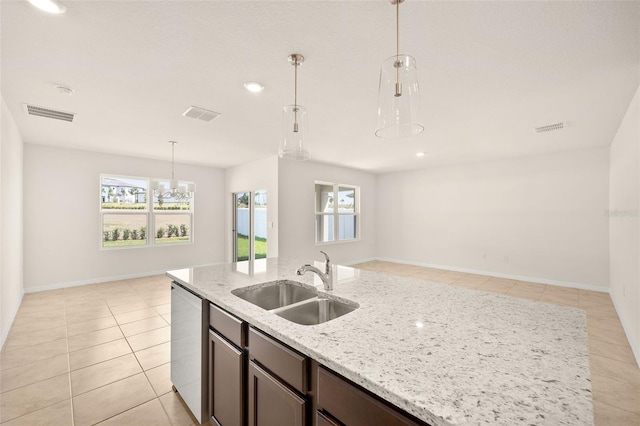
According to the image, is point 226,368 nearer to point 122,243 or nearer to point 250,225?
point 250,225

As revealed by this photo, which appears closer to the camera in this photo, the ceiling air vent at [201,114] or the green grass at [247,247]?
the ceiling air vent at [201,114]

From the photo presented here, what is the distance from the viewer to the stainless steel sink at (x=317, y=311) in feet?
5.24

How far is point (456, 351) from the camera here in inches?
38.7

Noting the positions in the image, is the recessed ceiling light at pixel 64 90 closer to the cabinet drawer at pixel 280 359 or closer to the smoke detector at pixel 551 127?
the cabinet drawer at pixel 280 359

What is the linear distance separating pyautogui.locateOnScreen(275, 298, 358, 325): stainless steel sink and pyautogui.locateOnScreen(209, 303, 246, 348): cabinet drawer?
28 cm

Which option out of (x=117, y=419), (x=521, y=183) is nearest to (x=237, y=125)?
(x=117, y=419)

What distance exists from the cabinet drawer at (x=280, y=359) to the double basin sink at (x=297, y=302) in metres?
0.19

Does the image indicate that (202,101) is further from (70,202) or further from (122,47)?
(70,202)

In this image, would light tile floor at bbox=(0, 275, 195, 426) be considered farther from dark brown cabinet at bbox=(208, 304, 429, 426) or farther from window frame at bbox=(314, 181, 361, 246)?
window frame at bbox=(314, 181, 361, 246)

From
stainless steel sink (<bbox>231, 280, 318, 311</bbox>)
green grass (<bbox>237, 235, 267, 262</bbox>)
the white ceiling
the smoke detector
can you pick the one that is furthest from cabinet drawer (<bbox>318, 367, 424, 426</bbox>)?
green grass (<bbox>237, 235, 267, 262</bbox>)

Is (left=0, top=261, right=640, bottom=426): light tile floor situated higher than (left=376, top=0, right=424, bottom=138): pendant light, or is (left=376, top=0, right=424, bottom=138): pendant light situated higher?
(left=376, top=0, right=424, bottom=138): pendant light

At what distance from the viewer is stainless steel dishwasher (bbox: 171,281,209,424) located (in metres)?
1.76

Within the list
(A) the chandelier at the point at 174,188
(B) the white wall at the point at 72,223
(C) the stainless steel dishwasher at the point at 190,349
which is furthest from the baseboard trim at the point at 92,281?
(C) the stainless steel dishwasher at the point at 190,349

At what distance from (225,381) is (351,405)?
0.98 meters
